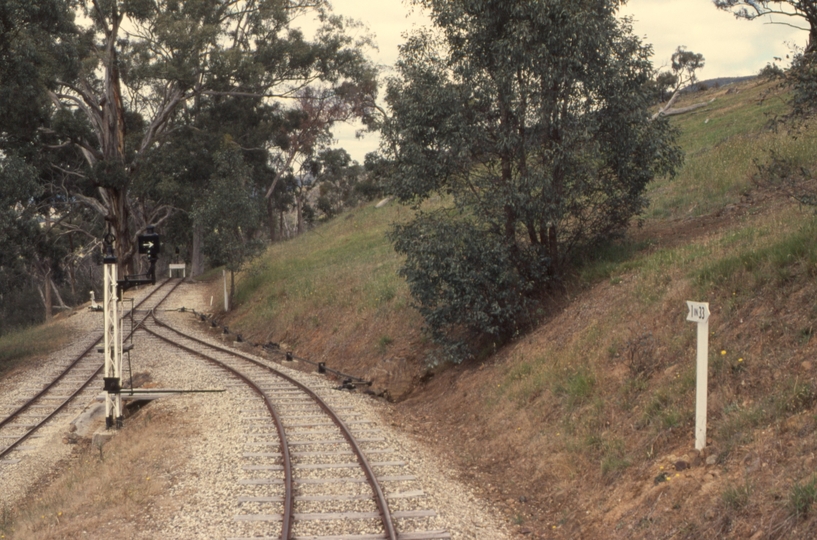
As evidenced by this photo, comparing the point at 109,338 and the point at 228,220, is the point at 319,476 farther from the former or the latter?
the point at 228,220

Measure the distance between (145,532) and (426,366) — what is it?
31.9ft

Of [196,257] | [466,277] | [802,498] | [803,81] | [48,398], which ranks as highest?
[803,81]

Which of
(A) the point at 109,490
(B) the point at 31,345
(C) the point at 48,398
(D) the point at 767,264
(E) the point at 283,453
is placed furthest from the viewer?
(B) the point at 31,345

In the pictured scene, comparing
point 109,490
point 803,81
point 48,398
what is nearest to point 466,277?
point 803,81

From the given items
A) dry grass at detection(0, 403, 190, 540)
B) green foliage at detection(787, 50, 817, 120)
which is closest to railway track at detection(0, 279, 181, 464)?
dry grass at detection(0, 403, 190, 540)

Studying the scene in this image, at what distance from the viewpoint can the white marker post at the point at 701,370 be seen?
8555 mm

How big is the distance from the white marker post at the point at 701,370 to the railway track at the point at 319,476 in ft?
10.3

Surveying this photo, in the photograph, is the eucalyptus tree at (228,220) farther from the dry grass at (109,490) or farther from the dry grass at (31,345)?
the dry grass at (109,490)

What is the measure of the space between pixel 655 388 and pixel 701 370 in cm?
202

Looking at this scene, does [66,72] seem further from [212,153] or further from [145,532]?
[145,532]

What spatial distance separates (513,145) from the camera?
16.4m

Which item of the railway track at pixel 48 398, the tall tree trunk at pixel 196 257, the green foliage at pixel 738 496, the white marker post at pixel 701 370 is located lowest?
the railway track at pixel 48 398

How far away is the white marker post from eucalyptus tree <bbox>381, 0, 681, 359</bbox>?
7132 millimetres

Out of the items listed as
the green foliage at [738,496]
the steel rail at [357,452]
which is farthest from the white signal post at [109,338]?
the green foliage at [738,496]
